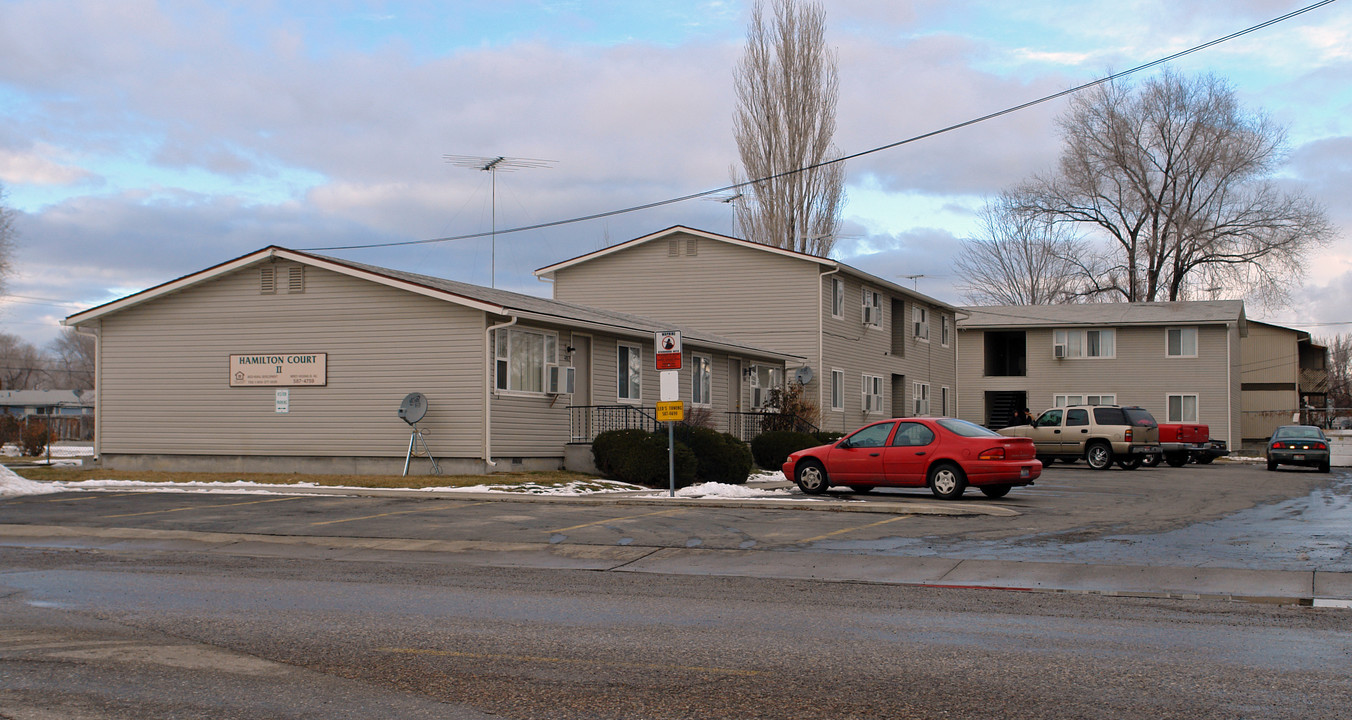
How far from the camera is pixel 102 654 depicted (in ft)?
23.6

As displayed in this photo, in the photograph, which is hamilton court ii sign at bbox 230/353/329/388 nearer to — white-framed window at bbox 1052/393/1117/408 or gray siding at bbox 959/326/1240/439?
white-framed window at bbox 1052/393/1117/408

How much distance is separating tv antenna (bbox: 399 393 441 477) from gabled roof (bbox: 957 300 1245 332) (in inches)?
1323

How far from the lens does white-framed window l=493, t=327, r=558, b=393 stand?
2384cm

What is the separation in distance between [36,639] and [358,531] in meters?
7.04

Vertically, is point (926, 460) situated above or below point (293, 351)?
below

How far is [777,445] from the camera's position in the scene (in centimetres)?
3005

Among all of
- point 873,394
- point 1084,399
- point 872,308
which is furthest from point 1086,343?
point 872,308

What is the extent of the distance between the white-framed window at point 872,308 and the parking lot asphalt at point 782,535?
20.7m

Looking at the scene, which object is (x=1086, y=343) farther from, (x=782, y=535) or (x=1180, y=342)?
(x=782, y=535)

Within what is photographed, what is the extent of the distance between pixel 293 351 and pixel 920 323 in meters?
28.4

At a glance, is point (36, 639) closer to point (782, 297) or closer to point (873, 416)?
point (782, 297)

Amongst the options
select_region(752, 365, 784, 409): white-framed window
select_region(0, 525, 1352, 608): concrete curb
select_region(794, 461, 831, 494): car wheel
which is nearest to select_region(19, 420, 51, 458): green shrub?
select_region(752, 365, 784, 409): white-framed window

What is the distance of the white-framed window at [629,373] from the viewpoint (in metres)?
→ 28.1

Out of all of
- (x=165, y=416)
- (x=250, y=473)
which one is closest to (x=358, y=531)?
(x=250, y=473)
